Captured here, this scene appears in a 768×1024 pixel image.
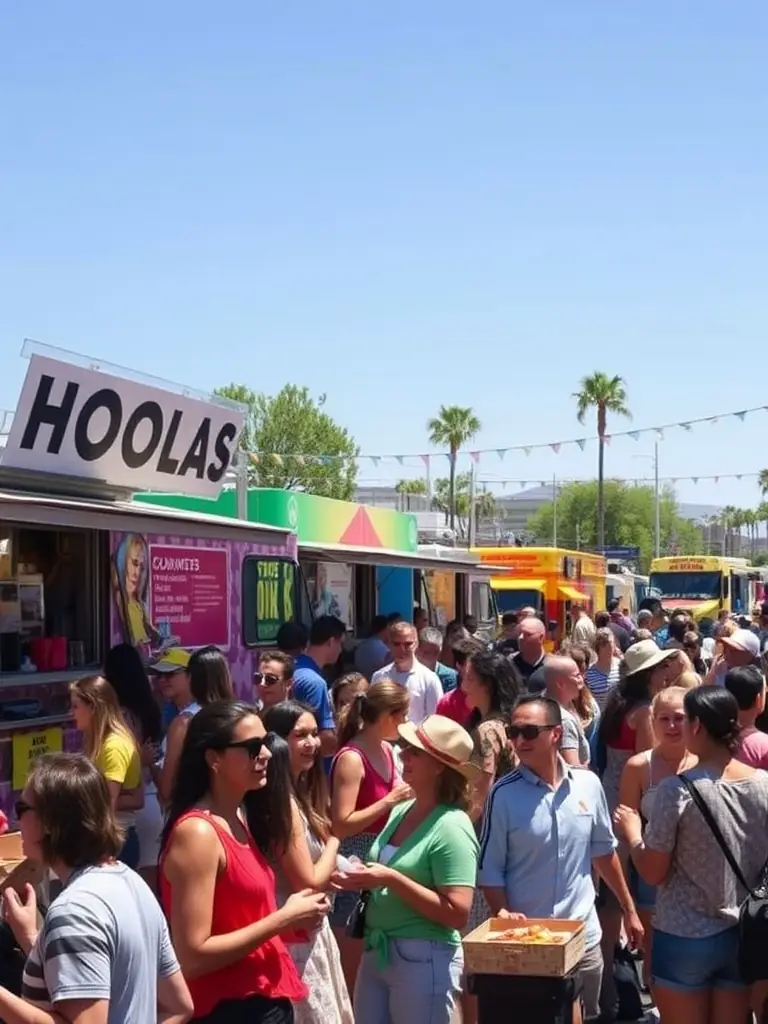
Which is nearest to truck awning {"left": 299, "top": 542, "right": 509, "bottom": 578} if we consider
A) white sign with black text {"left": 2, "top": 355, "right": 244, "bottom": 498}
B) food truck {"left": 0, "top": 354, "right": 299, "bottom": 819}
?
white sign with black text {"left": 2, "top": 355, "right": 244, "bottom": 498}

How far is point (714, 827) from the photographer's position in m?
5.23

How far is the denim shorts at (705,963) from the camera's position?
527 cm

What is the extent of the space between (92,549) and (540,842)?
492cm

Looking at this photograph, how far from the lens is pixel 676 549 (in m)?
104

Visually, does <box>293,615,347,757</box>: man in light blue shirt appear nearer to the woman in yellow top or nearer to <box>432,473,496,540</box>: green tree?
the woman in yellow top

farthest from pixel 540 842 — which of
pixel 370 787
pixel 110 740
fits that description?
pixel 110 740

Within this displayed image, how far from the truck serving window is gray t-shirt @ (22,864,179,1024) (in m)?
7.93

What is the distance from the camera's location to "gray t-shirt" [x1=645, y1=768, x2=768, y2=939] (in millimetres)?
5250

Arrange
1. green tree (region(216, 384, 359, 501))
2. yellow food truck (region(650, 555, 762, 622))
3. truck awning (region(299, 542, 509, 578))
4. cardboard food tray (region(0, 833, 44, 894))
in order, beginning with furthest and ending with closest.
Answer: green tree (region(216, 384, 359, 501))
yellow food truck (region(650, 555, 762, 622))
truck awning (region(299, 542, 509, 578))
cardboard food tray (region(0, 833, 44, 894))

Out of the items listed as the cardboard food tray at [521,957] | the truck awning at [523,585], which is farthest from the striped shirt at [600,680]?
the truck awning at [523,585]

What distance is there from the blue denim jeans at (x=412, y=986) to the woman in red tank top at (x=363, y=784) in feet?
4.02

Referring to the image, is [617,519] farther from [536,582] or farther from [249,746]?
[249,746]

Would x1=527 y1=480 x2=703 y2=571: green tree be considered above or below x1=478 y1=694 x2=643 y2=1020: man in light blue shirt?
above

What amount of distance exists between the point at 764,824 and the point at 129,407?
606 cm
